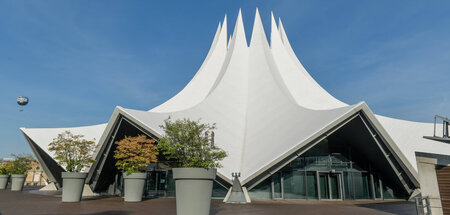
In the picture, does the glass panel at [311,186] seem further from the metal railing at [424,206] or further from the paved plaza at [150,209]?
the metal railing at [424,206]

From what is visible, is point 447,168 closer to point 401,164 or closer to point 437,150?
point 401,164

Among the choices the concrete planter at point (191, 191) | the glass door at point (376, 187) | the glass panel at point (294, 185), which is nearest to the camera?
the concrete planter at point (191, 191)

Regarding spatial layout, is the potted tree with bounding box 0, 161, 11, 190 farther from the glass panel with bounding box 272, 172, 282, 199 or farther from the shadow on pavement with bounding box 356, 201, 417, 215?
the shadow on pavement with bounding box 356, 201, 417, 215

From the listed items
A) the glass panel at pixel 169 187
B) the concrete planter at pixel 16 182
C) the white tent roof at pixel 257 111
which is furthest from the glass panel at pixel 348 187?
the concrete planter at pixel 16 182

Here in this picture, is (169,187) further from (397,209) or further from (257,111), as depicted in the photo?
(397,209)

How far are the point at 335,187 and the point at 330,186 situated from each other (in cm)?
38

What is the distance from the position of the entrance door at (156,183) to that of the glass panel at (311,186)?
28.8 ft

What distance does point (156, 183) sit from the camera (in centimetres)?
1878

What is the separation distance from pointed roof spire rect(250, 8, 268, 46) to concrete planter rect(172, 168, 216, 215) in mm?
21879

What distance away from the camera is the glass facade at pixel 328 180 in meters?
16.9

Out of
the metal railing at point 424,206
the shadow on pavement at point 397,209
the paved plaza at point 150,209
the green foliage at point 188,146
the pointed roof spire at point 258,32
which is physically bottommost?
the shadow on pavement at point 397,209

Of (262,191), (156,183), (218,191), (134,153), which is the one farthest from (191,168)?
(156,183)

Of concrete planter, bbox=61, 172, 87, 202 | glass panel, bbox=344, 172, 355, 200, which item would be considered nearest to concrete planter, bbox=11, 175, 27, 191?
concrete planter, bbox=61, 172, 87, 202

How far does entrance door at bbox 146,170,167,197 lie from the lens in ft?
60.8
